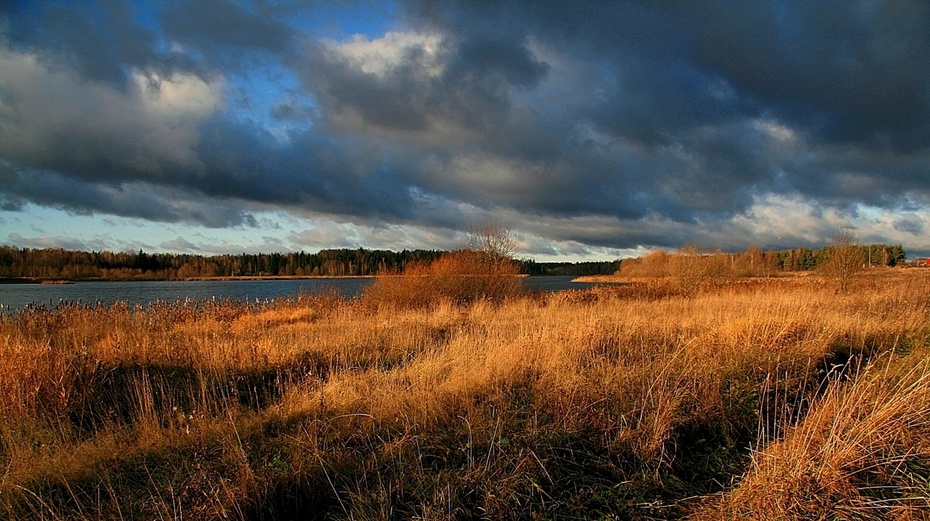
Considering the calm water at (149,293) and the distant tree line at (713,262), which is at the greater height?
the distant tree line at (713,262)

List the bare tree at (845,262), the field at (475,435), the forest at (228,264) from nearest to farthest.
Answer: the field at (475,435), the bare tree at (845,262), the forest at (228,264)

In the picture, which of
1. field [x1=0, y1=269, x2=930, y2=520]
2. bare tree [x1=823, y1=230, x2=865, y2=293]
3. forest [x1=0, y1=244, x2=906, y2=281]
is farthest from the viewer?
forest [x1=0, y1=244, x2=906, y2=281]

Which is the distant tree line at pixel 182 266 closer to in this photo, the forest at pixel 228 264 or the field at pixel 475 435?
the forest at pixel 228 264

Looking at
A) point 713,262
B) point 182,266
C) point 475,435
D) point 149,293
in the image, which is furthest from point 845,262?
point 182,266

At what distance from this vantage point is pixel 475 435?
14.8ft

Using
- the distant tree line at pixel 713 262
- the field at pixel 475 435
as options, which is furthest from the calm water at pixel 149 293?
the field at pixel 475 435

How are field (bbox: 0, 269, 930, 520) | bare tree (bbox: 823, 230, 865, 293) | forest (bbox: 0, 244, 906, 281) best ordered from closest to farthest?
field (bbox: 0, 269, 930, 520) → bare tree (bbox: 823, 230, 865, 293) → forest (bbox: 0, 244, 906, 281)

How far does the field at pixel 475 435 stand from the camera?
351 cm

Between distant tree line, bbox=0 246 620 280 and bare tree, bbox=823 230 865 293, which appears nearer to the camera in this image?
bare tree, bbox=823 230 865 293

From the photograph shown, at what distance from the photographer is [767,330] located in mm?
8609

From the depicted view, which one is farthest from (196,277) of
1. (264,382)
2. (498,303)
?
(264,382)

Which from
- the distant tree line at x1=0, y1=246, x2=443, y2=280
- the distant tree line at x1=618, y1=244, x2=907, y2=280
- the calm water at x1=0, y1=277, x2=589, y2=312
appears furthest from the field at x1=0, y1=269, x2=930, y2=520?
the distant tree line at x1=0, y1=246, x2=443, y2=280

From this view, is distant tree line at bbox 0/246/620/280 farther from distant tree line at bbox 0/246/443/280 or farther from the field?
the field

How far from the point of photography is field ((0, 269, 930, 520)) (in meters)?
3.51
